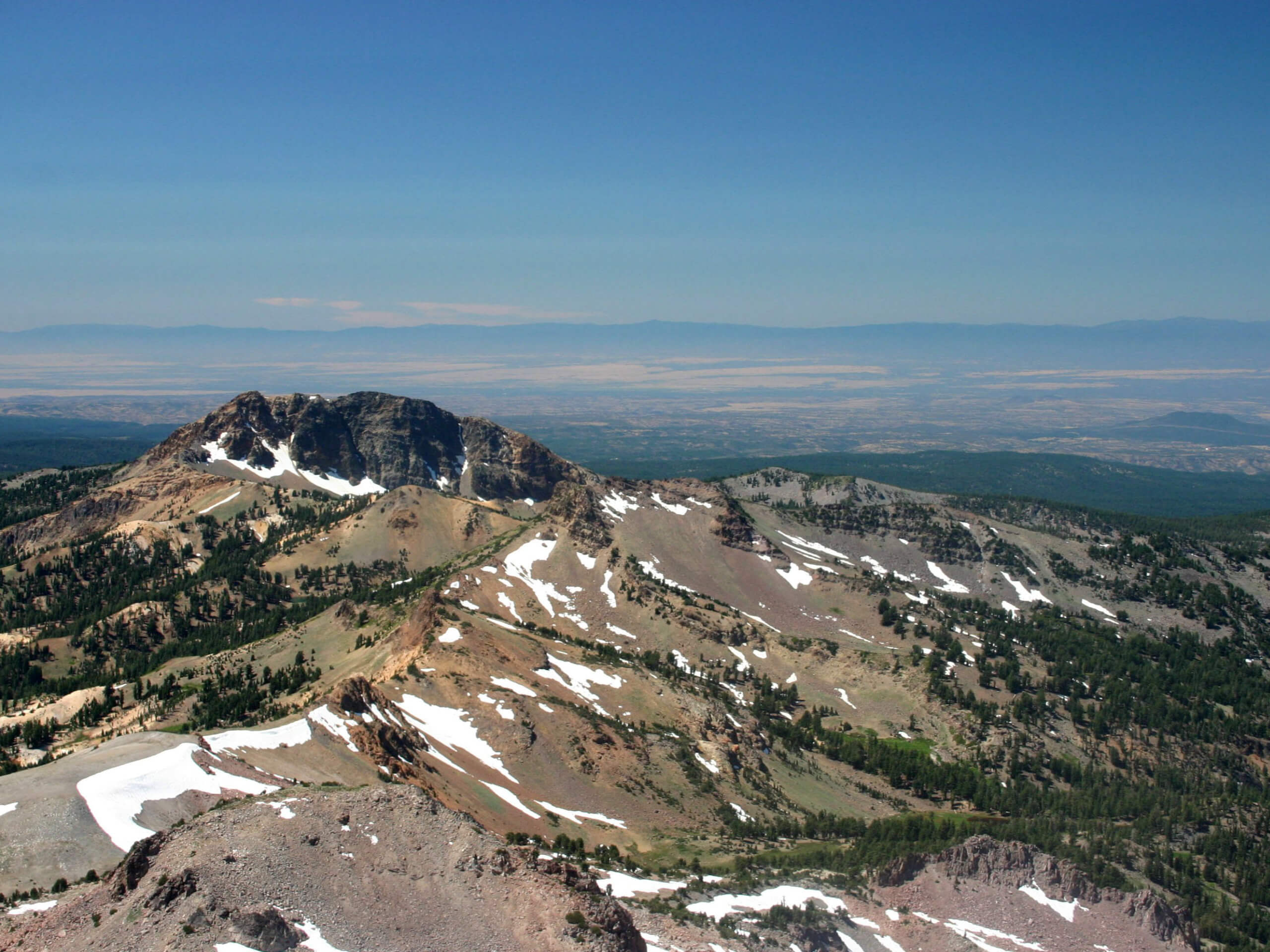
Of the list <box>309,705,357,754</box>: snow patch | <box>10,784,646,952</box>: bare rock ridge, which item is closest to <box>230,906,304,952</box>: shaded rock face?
<box>10,784,646,952</box>: bare rock ridge

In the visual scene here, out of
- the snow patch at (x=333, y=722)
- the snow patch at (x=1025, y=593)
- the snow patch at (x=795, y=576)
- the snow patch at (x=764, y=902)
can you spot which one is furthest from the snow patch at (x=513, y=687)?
the snow patch at (x=1025, y=593)

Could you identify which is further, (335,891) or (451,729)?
(451,729)

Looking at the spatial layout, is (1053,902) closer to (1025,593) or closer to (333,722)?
(333,722)

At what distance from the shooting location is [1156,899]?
2062 inches

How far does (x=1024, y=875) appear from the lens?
174 feet

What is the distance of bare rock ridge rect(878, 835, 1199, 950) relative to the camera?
5175cm

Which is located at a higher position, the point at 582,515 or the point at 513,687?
the point at 582,515

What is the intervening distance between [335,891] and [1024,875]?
122 feet

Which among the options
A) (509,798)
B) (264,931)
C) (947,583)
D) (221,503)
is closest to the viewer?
(264,931)

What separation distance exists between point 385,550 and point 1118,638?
381ft

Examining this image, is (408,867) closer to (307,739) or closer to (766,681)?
(307,739)

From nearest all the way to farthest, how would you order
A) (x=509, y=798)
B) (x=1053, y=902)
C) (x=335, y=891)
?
(x=335, y=891), (x=1053, y=902), (x=509, y=798)

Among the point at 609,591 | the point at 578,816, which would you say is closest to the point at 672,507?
the point at 609,591

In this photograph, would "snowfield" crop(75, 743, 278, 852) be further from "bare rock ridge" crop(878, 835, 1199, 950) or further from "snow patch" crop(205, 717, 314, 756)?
"bare rock ridge" crop(878, 835, 1199, 950)
